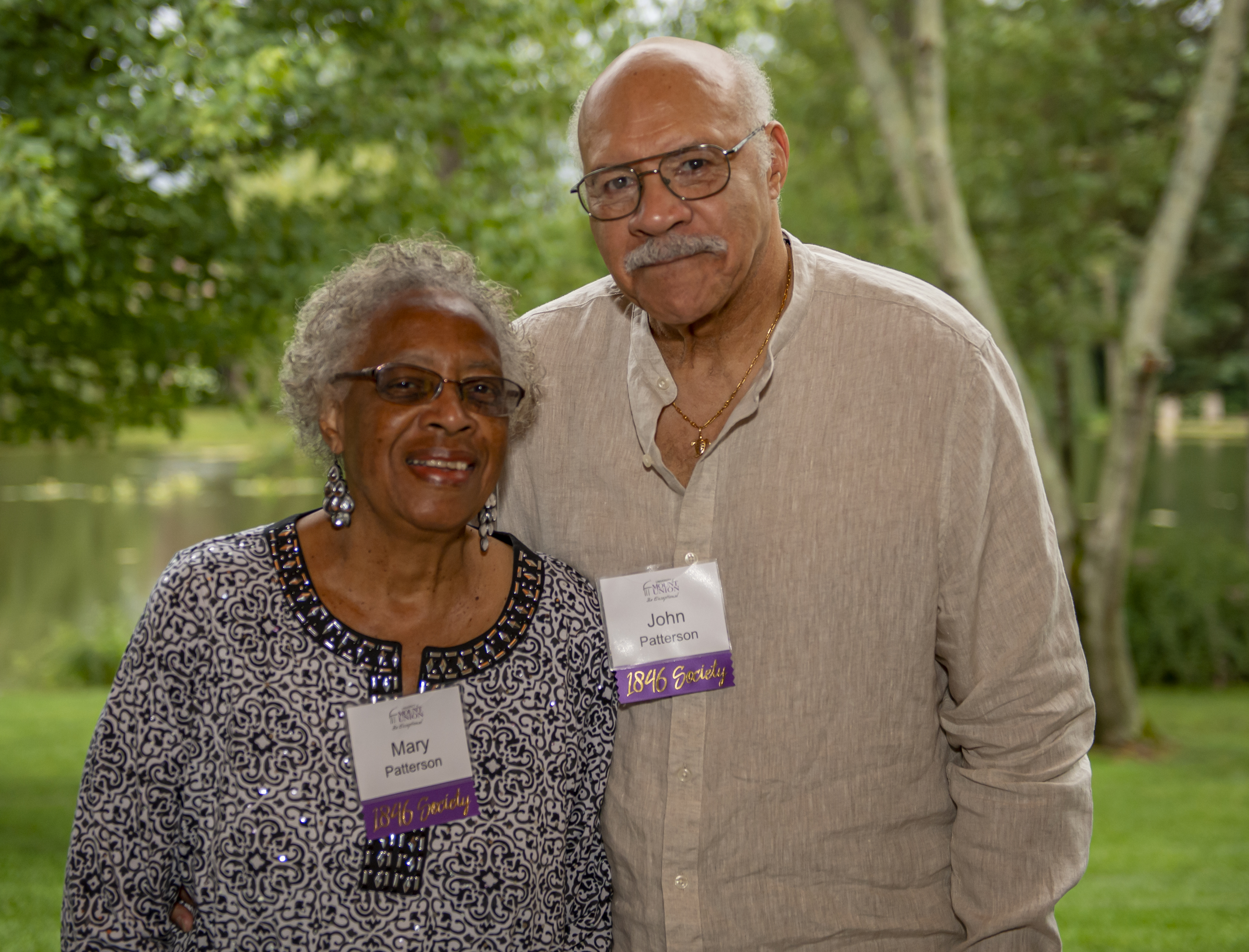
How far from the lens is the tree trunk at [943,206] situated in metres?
7.08

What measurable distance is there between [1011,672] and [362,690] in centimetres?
108

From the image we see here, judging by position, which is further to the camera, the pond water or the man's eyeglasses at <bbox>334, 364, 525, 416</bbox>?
the pond water

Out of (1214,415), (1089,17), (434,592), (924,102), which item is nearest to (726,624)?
(434,592)

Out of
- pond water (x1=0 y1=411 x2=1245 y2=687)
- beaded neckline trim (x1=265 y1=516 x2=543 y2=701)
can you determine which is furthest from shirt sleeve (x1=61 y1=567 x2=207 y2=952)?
pond water (x1=0 y1=411 x2=1245 y2=687)

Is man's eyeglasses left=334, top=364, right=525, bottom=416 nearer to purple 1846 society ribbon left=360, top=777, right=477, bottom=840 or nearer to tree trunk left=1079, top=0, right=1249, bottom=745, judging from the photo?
purple 1846 society ribbon left=360, top=777, right=477, bottom=840

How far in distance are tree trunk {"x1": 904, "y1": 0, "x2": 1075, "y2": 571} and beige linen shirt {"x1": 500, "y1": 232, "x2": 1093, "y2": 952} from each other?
522 cm

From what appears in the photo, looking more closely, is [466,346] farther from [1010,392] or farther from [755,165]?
[1010,392]

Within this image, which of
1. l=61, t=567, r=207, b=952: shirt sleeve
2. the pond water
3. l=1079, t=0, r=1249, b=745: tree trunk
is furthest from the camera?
the pond water

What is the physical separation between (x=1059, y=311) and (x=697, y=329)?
7.78 meters

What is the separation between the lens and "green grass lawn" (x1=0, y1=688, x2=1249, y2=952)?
479 cm

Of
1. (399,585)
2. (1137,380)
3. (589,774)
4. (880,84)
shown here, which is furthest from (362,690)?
(1137,380)

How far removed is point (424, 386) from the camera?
1.90m

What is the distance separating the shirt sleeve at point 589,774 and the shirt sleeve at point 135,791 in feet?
2.06

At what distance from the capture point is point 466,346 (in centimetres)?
194
